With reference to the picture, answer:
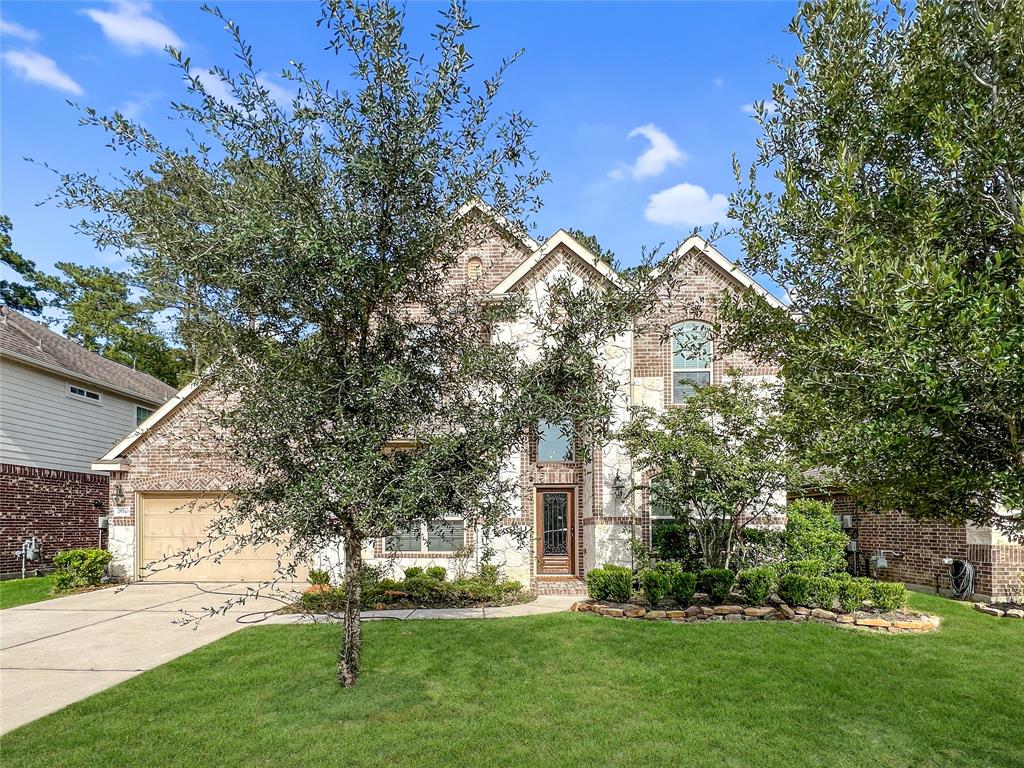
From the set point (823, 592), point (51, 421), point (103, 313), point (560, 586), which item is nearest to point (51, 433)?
point (51, 421)

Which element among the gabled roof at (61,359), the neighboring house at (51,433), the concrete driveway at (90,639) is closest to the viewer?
the concrete driveway at (90,639)

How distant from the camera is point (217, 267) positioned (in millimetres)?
5137

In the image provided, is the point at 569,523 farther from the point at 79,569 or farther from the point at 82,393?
the point at 82,393

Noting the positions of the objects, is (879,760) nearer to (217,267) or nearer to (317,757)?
(317,757)

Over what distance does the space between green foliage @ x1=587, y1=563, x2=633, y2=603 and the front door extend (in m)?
2.75

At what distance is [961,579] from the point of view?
37.3 ft

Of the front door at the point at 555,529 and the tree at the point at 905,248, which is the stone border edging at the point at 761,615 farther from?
the tree at the point at 905,248

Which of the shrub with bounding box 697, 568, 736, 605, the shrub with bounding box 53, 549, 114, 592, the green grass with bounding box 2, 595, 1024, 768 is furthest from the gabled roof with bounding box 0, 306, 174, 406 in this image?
the shrub with bounding box 697, 568, 736, 605

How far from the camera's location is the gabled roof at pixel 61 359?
15375 millimetres

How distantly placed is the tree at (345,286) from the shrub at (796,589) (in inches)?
257

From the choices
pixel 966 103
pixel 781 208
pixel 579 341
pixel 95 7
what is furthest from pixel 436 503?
pixel 95 7

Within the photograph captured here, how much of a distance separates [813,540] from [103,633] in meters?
12.4

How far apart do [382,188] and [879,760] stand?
632 cm

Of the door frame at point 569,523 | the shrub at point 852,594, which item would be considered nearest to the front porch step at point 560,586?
the door frame at point 569,523
